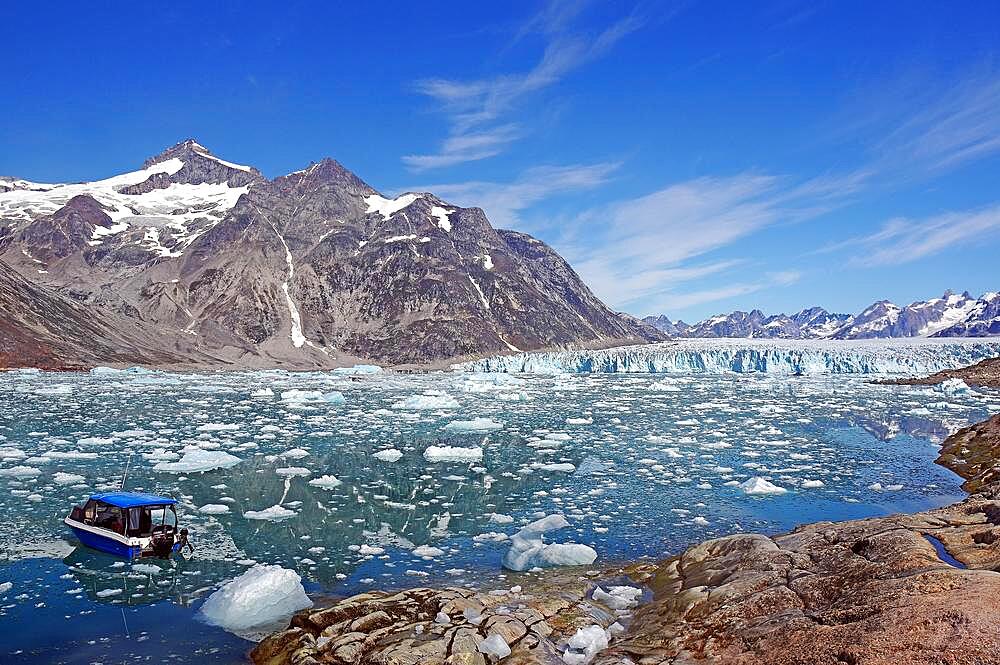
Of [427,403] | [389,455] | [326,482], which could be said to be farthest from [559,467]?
[427,403]

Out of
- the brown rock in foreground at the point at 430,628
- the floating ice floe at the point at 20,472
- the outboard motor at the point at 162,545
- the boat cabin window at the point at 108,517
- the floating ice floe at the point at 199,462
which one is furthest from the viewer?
the floating ice floe at the point at 199,462

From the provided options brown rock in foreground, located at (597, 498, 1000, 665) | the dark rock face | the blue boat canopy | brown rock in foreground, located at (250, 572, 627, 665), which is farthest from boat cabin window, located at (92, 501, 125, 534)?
the dark rock face

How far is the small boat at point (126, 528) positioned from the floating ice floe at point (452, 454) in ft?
48.5

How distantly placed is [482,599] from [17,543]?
46.6 ft

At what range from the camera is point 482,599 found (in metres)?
12.5

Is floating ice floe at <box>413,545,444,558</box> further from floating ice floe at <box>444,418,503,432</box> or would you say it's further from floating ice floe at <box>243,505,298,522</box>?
floating ice floe at <box>444,418,503,432</box>

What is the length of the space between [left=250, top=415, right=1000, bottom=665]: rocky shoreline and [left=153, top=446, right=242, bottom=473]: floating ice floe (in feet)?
61.5

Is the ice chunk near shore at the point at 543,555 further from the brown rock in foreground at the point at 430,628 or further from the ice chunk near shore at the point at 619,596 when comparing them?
the brown rock in foreground at the point at 430,628

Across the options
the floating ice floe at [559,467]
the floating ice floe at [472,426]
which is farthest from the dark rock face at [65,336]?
the floating ice floe at [559,467]

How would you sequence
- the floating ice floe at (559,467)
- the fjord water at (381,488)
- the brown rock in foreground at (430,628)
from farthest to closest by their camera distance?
the floating ice floe at (559,467) < the fjord water at (381,488) < the brown rock in foreground at (430,628)

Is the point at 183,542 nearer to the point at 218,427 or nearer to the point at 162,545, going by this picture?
the point at 162,545

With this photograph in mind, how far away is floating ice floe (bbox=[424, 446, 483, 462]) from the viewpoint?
31344 mm

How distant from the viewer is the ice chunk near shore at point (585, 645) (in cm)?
1041

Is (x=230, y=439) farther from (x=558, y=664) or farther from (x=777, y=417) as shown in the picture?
(x=777, y=417)
